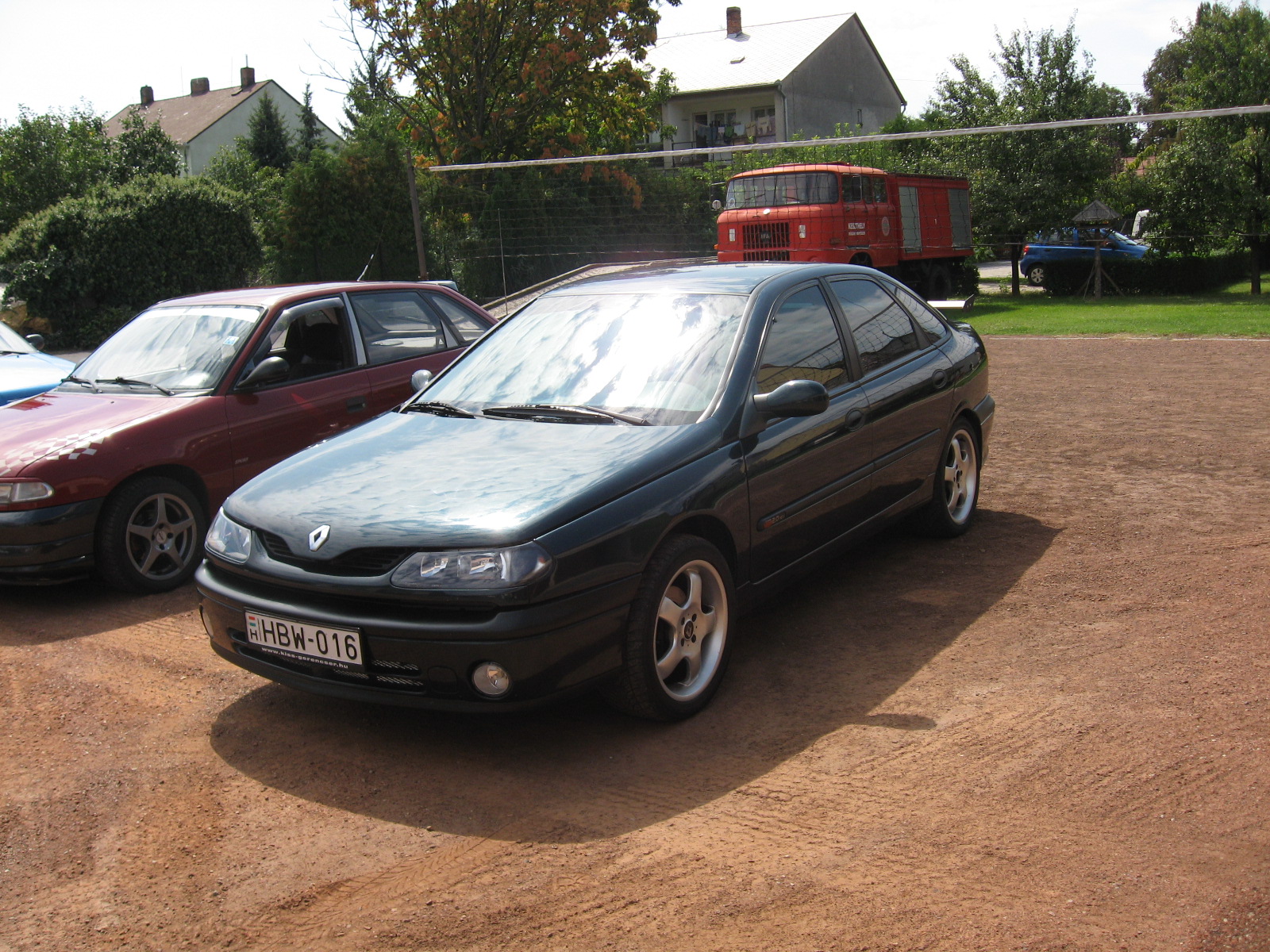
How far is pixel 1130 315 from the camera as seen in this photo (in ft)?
64.7

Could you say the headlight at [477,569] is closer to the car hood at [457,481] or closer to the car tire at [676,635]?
the car hood at [457,481]

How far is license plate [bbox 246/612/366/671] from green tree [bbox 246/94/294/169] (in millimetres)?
49616

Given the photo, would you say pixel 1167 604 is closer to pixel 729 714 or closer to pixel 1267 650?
pixel 1267 650

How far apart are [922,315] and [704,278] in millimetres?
1601

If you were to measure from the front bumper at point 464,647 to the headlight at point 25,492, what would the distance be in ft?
7.81

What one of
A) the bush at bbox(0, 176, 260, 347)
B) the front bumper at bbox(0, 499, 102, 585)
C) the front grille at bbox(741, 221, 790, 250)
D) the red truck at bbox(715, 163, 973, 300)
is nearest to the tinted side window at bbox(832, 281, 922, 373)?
the front bumper at bbox(0, 499, 102, 585)

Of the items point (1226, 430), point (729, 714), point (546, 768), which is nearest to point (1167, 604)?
point (729, 714)

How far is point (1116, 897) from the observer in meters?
2.84

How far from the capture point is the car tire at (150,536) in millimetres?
5820

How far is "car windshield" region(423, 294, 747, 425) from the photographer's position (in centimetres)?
454

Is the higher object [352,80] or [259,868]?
[352,80]

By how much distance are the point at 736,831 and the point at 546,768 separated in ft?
2.52

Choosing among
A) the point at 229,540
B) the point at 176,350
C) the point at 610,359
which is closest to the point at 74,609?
the point at 176,350

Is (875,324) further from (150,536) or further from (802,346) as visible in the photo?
(150,536)
